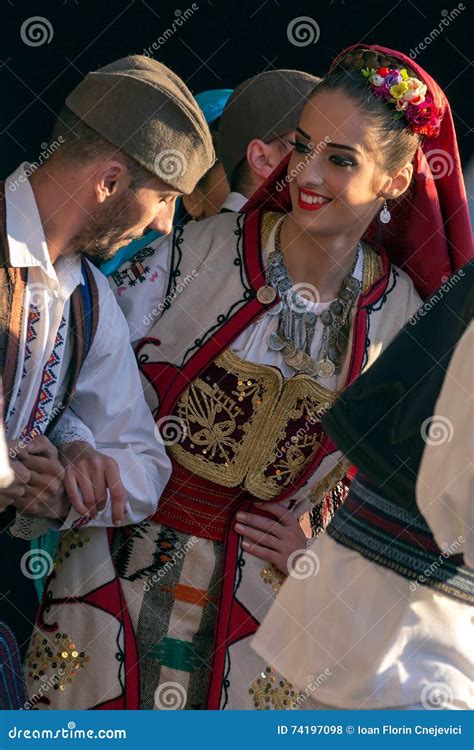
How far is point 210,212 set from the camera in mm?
4535

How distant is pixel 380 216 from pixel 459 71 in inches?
60.5

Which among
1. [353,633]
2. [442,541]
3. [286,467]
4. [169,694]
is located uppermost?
[442,541]

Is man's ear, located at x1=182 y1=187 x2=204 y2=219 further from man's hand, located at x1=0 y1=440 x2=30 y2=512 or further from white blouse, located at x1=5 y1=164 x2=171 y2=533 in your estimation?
man's hand, located at x1=0 y1=440 x2=30 y2=512

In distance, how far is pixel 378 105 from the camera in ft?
11.7

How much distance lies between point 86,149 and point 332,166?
2.23ft

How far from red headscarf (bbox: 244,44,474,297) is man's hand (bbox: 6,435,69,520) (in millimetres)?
994

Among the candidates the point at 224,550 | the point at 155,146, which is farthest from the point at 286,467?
the point at 155,146

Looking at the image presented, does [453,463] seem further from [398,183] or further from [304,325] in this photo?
[398,183]

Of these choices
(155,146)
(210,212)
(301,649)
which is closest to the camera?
(301,649)

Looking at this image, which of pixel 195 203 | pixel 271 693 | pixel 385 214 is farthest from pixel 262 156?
pixel 271 693

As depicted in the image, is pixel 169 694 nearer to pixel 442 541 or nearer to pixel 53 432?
pixel 53 432

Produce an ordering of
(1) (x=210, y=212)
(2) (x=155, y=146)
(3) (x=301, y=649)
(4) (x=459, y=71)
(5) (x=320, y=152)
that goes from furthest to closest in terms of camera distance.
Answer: (4) (x=459, y=71), (1) (x=210, y=212), (5) (x=320, y=152), (2) (x=155, y=146), (3) (x=301, y=649)

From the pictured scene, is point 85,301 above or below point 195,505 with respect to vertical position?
above

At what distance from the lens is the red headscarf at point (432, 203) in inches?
144
